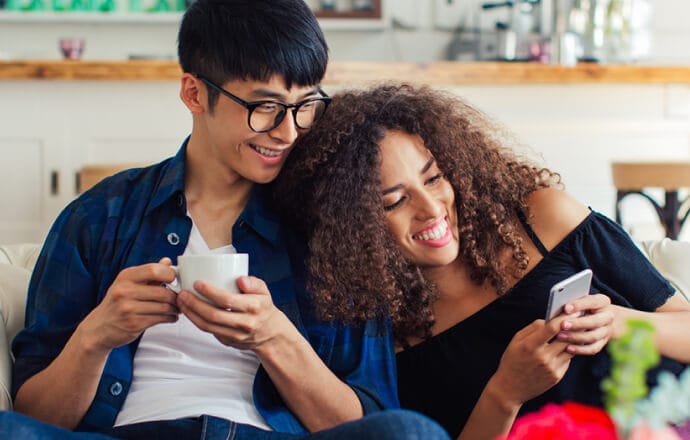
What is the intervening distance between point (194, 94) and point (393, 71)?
2.16 m

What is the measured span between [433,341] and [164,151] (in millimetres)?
2410

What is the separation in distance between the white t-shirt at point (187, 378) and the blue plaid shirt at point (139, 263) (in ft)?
0.07

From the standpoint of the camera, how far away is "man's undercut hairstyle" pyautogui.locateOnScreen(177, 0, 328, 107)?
1.41 meters

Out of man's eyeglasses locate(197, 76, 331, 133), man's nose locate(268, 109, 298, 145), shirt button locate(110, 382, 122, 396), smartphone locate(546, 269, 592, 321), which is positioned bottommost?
shirt button locate(110, 382, 122, 396)

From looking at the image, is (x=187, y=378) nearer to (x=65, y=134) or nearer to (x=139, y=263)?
(x=139, y=263)

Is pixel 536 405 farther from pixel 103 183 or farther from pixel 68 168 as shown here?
pixel 68 168

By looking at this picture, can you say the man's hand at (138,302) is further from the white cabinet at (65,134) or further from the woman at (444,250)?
the white cabinet at (65,134)

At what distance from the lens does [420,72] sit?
3.60 metres

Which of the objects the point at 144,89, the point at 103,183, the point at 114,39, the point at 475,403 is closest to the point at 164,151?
the point at 144,89

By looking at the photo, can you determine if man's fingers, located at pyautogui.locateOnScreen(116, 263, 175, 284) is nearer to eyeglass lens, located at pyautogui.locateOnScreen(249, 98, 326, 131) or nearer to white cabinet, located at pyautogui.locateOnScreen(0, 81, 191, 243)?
eyeglass lens, located at pyautogui.locateOnScreen(249, 98, 326, 131)

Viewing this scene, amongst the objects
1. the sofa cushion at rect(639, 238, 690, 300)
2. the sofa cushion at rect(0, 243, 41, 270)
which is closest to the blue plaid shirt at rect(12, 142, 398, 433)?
the sofa cushion at rect(0, 243, 41, 270)

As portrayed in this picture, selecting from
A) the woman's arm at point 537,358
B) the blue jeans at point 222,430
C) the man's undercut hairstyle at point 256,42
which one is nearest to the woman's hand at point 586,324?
the woman's arm at point 537,358

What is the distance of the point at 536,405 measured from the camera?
1490 millimetres

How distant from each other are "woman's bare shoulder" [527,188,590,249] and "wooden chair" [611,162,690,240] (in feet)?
5.23
